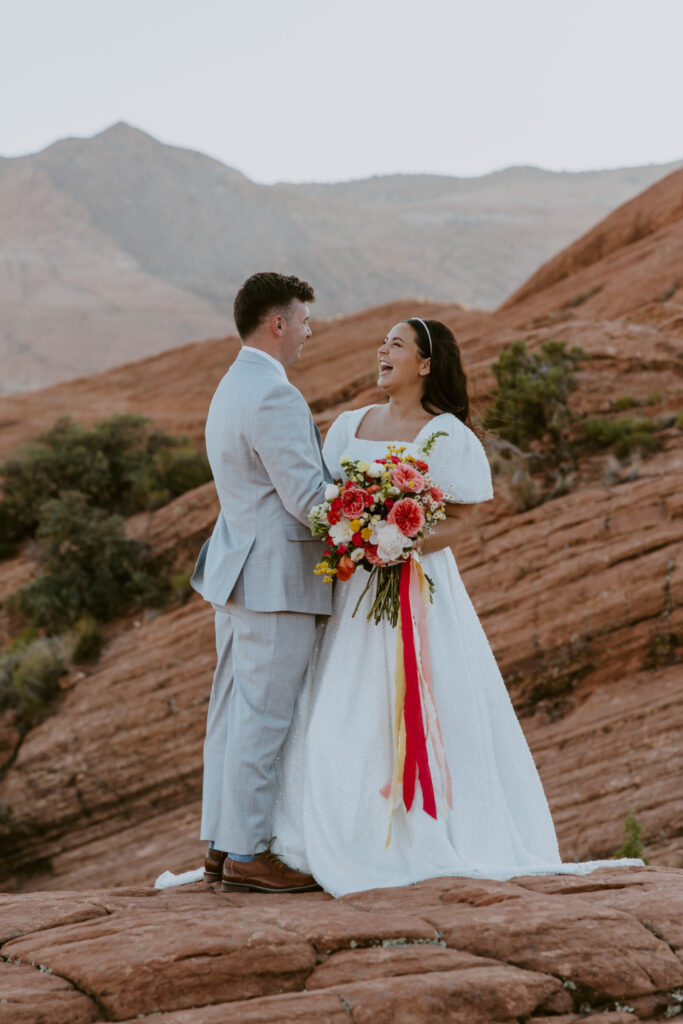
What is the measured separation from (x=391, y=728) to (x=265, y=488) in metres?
1.22

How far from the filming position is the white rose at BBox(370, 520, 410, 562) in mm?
4328

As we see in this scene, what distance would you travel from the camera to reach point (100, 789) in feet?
38.2

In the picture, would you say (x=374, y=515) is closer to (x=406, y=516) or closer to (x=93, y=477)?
(x=406, y=516)

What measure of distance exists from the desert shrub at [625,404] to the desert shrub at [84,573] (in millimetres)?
6515

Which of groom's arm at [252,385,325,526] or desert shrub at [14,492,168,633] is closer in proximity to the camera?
groom's arm at [252,385,325,526]

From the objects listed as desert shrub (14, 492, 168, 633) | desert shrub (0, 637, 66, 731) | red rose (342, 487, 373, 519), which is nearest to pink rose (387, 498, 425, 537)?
red rose (342, 487, 373, 519)

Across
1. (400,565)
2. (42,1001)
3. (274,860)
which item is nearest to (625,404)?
(400,565)

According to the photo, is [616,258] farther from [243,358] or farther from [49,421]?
[243,358]

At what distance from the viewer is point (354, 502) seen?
4301 mm

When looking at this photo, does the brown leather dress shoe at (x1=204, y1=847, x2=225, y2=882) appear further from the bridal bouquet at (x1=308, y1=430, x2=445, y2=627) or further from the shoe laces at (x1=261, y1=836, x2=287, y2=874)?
the bridal bouquet at (x1=308, y1=430, x2=445, y2=627)

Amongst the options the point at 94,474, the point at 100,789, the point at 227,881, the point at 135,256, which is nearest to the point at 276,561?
the point at 227,881

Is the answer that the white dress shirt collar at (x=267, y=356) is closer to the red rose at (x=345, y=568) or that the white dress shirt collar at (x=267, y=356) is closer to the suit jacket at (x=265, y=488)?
the suit jacket at (x=265, y=488)

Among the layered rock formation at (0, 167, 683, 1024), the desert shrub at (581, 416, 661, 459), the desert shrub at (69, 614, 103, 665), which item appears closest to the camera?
the layered rock formation at (0, 167, 683, 1024)

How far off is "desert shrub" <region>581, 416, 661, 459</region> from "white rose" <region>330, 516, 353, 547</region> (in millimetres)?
8465
